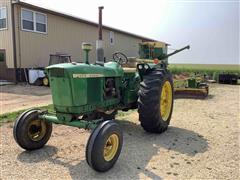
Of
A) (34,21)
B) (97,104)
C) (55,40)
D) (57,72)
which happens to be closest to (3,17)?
(34,21)

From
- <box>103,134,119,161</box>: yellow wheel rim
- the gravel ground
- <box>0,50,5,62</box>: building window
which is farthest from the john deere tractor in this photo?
<box>0,50,5,62</box>: building window

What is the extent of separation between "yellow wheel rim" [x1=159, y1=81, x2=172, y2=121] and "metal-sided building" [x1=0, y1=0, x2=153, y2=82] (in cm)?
1117

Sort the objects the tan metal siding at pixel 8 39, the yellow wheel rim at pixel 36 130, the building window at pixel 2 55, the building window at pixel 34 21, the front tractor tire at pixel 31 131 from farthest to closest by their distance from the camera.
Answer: the building window at pixel 34 21, the building window at pixel 2 55, the tan metal siding at pixel 8 39, the yellow wheel rim at pixel 36 130, the front tractor tire at pixel 31 131

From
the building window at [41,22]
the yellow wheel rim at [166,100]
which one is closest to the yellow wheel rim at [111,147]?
the yellow wheel rim at [166,100]

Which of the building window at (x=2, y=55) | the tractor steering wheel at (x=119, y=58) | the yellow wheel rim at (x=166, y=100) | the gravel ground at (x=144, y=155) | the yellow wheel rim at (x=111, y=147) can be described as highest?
the building window at (x=2, y=55)

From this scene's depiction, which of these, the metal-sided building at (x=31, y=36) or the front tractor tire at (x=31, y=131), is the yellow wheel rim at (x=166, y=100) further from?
the metal-sided building at (x=31, y=36)

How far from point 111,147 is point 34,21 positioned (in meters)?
13.9

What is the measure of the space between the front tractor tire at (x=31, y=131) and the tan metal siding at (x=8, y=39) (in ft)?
37.9

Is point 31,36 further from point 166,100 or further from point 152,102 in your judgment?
point 152,102

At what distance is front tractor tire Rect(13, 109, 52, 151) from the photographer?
14.2 feet

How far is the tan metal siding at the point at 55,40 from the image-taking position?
15.5 meters

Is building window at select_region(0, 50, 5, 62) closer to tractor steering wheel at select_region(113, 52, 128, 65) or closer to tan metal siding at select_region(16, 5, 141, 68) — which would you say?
tan metal siding at select_region(16, 5, 141, 68)

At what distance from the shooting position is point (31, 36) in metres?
15.8

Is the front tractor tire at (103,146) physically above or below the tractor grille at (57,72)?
below
